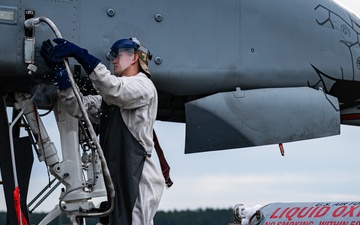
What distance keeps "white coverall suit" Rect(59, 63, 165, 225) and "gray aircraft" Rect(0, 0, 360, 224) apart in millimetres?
1245

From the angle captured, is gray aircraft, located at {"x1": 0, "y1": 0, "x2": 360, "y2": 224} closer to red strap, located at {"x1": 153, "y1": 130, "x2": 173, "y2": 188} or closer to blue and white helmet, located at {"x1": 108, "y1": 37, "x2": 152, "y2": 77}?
red strap, located at {"x1": 153, "y1": 130, "x2": 173, "y2": 188}

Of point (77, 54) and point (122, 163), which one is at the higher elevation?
point (77, 54)

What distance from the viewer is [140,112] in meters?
5.07

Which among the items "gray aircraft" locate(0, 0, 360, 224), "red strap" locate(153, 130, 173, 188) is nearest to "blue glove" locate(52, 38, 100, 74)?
"gray aircraft" locate(0, 0, 360, 224)

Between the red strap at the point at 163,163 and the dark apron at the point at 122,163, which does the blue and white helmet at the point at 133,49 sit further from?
the red strap at the point at 163,163

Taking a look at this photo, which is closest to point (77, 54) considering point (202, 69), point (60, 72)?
point (60, 72)

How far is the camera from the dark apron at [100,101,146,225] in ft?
16.1

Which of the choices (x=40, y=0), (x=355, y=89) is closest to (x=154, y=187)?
(x=40, y=0)

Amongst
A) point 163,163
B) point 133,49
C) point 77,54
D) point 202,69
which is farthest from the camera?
point 163,163

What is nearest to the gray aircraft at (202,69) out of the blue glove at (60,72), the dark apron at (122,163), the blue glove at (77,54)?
the blue glove at (60,72)

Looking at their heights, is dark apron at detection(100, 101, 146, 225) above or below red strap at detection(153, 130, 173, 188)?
above

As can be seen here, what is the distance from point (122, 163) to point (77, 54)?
2.44 ft

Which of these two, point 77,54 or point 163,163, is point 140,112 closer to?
point 77,54

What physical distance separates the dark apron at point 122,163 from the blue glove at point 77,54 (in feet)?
1.22
